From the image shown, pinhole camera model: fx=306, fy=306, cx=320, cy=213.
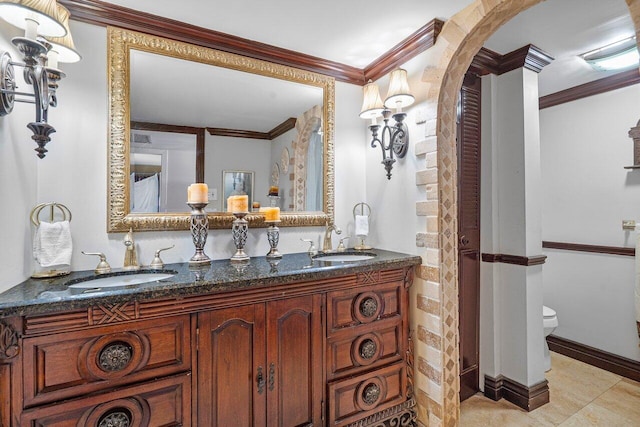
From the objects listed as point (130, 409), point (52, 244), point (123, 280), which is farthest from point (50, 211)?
point (130, 409)

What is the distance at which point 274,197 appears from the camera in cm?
205

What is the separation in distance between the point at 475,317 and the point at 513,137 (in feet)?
4.25

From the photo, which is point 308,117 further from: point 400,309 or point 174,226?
point 400,309

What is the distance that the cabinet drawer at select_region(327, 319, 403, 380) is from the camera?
62.9 inches

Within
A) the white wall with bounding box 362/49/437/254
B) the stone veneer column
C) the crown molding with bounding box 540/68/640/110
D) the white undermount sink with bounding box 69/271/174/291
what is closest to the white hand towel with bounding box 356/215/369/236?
the white wall with bounding box 362/49/437/254

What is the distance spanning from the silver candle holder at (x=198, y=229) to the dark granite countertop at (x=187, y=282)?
2.5 inches

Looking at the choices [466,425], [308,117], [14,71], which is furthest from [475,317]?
[14,71]

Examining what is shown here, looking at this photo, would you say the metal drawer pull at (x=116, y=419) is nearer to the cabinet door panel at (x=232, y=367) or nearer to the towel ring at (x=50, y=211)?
the cabinet door panel at (x=232, y=367)

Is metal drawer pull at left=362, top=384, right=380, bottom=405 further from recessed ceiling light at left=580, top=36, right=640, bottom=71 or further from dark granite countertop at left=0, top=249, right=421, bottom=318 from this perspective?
recessed ceiling light at left=580, top=36, right=640, bottom=71

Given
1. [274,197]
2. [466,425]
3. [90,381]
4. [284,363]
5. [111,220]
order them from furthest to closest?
[274,197]
[466,425]
[111,220]
[284,363]
[90,381]

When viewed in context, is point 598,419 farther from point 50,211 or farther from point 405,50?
point 50,211

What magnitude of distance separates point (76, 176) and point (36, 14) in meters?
0.73

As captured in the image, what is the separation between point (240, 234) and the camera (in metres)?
1.80

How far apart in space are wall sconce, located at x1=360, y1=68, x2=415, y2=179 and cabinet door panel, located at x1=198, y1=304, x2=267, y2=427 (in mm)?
1278
